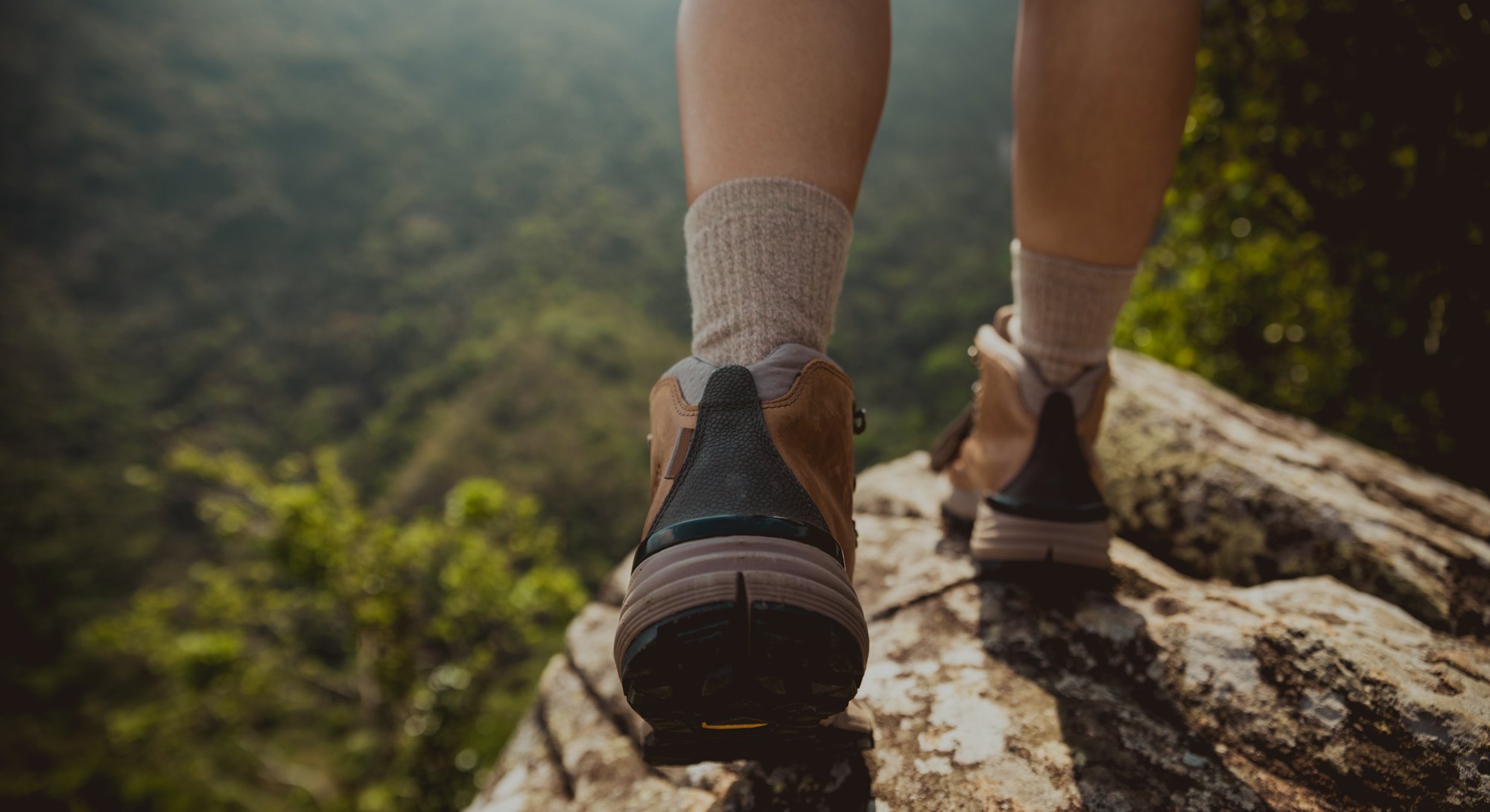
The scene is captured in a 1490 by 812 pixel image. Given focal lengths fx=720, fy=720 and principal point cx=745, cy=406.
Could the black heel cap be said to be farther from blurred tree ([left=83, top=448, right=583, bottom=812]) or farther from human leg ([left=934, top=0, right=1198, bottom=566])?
blurred tree ([left=83, top=448, right=583, bottom=812])

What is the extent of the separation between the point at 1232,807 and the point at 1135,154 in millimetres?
899

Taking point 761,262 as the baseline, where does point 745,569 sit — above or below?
below

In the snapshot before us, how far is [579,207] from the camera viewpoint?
62.5 m

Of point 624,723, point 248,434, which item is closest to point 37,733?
point 248,434

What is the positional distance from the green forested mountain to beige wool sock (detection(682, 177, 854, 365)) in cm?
170

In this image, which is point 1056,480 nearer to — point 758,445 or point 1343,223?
point 758,445

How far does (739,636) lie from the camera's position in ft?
2.35

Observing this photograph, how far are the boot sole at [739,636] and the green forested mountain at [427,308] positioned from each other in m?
1.97

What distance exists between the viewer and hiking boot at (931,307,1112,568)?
4.04ft

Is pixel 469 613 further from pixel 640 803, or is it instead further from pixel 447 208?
pixel 447 208

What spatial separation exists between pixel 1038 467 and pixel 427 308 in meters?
62.1

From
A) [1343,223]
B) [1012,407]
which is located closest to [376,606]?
[1012,407]

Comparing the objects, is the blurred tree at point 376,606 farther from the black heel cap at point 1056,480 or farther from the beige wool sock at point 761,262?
the beige wool sock at point 761,262

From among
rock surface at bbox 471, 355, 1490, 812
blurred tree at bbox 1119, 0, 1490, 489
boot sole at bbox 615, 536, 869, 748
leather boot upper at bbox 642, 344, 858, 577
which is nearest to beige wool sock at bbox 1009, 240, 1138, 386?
rock surface at bbox 471, 355, 1490, 812
